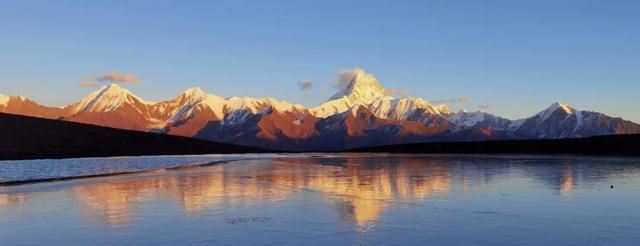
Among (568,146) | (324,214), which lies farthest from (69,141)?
(324,214)

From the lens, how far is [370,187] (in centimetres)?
3183

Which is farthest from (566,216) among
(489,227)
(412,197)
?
(412,197)

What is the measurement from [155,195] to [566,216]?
59.0 feet

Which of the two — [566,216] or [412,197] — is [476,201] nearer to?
[412,197]

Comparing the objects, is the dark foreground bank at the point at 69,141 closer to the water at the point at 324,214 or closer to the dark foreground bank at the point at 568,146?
the water at the point at 324,214

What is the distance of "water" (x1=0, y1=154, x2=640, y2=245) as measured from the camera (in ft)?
52.6

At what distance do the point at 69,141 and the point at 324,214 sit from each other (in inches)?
4634

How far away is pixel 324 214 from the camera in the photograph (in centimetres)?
2092

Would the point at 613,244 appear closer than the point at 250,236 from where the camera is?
Yes

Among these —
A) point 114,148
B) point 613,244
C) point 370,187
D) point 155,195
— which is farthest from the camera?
point 114,148

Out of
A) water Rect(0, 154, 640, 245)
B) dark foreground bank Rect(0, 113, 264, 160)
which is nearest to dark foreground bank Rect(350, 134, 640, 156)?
dark foreground bank Rect(0, 113, 264, 160)

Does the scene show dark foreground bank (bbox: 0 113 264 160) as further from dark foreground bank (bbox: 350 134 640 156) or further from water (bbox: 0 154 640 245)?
dark foreground bank (bbox: 350 134 640 156)

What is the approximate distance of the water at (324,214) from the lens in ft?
52.6

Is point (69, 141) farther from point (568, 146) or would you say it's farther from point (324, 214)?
point (324, 214)
